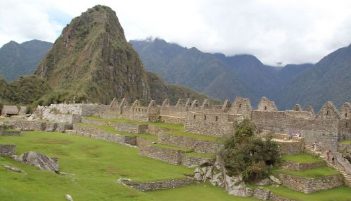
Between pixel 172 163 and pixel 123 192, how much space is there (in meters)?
11.0

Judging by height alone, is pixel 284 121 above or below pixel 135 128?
above

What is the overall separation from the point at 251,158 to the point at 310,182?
3.77 meters

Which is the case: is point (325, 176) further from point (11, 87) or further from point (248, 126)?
point (11, 87)

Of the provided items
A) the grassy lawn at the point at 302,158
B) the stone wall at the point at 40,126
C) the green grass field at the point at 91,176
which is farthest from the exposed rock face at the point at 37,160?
the stone wall at the point at 40,126

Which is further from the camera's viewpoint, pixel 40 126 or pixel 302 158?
pixel 40 126

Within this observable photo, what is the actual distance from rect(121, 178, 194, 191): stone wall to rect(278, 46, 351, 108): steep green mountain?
36.3 m

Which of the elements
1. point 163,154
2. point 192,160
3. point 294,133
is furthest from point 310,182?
point 163,154

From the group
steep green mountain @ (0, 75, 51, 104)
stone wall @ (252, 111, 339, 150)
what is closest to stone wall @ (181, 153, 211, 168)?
stone wall @ (252, 111, 339, 150)

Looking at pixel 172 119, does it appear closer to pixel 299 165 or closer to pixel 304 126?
pixel 304 126

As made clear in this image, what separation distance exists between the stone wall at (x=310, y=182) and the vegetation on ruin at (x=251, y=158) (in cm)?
129

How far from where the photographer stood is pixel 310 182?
24078mm

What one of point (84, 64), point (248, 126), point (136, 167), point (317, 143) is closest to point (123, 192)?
point (136, 167)

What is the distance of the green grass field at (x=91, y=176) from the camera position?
16438mm

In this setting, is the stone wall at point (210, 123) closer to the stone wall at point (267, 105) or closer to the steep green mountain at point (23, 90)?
the stone wall at point (267, 105)
